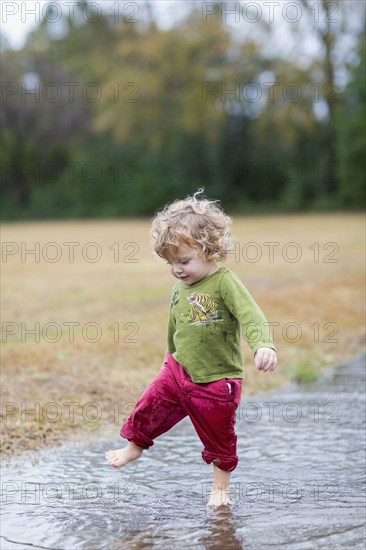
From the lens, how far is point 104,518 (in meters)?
3.68

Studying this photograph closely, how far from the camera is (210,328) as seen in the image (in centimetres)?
378

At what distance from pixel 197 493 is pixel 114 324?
522 centimetres

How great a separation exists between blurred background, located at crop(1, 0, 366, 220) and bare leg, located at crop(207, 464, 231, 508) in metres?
30.1

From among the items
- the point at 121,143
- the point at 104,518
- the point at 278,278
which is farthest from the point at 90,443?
the point at 121,143

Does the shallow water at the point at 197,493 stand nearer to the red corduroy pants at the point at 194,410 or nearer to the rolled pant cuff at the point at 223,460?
the rolled pant cuff at the point at 223,460

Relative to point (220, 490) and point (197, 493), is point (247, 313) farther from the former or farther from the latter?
point (197, 493)

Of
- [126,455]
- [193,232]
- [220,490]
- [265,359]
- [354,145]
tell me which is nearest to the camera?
[265,359]

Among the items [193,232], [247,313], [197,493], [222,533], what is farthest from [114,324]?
[222,533]

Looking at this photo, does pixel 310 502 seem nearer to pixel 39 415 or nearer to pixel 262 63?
pixel 39 415

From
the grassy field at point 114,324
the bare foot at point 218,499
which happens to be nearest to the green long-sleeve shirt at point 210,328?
the bare foot at point 218,499

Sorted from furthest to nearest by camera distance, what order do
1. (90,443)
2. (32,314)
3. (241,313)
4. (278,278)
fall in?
(278,278) → (32,314) → (90,443) → (241,313)

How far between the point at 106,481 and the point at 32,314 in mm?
6111

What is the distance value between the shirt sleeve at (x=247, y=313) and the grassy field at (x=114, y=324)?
1.84m

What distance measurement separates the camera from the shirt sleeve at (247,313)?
11.6 feet
